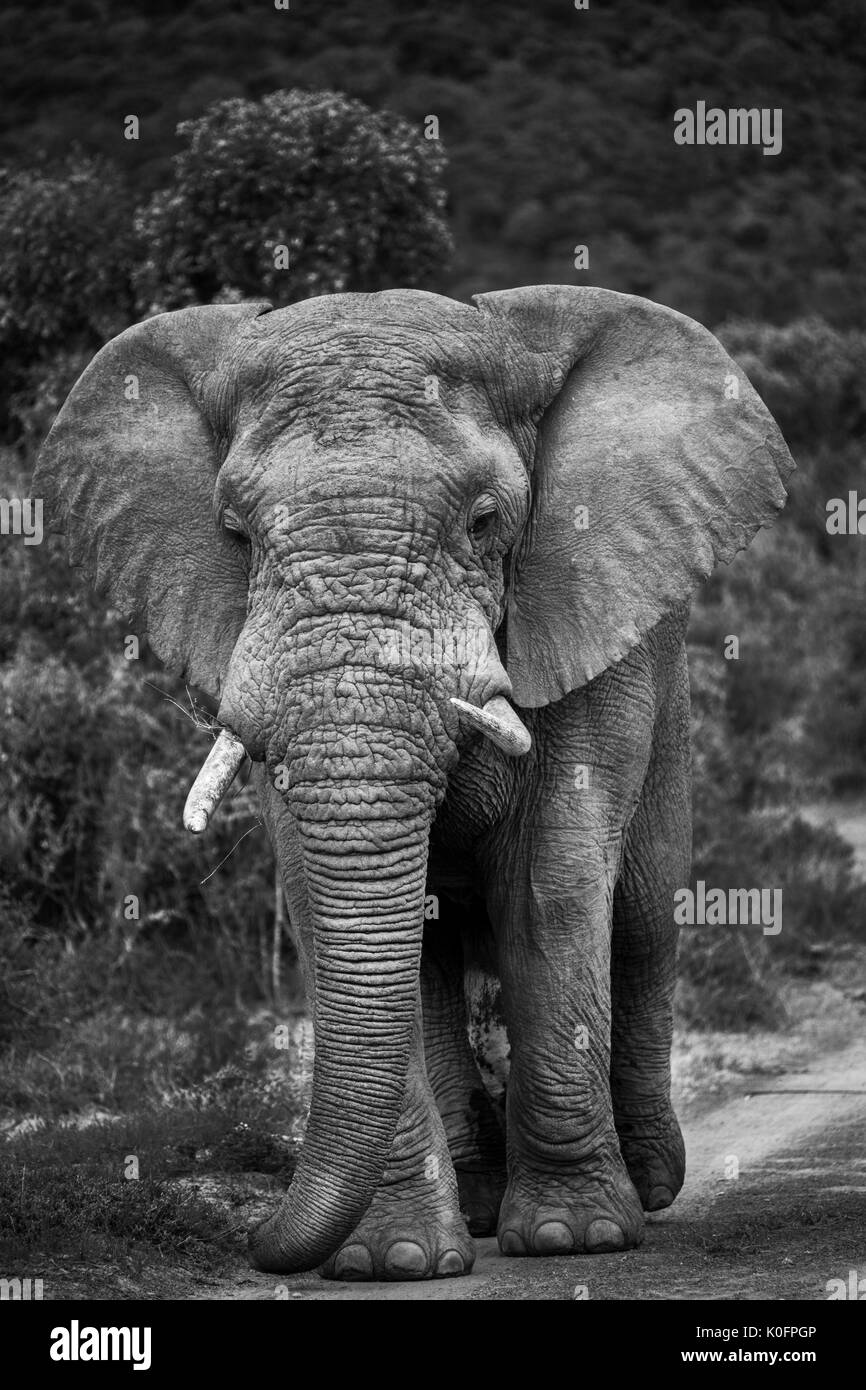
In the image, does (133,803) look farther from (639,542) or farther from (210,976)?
(639,542)

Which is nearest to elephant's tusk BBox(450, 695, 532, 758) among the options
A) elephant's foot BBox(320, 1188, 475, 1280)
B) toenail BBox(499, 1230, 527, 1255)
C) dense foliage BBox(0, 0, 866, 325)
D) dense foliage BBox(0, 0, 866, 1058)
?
elephant's foot BBox(320, 1188, 475, 1280)

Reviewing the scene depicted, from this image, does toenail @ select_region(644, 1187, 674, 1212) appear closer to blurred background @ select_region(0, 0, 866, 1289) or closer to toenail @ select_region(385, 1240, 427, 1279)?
blurred background @ select_region(0, 0, 866, 1289)

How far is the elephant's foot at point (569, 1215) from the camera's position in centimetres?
698

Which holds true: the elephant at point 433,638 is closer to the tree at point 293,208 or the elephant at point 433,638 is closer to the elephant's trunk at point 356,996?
the elephant's trunk at point 356,996

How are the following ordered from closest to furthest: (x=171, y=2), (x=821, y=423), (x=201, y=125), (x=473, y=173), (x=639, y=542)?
(x=639, y=542) → (x=201, y=125) → (x=171, y=2) → (x=821, y=423) → (x=473, y=173)

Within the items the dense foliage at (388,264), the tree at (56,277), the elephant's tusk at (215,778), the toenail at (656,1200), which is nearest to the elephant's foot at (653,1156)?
the toenail at (656,1200)

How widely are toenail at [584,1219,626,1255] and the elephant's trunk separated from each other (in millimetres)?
1070

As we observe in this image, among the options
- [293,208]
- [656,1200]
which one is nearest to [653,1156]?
[656,1200]

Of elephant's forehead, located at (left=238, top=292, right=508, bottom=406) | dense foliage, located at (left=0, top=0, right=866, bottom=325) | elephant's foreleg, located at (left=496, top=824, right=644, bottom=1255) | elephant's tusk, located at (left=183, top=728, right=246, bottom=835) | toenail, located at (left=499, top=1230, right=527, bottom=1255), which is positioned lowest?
toenail, located at (left=499, top=1230, right=527, bottom=1255)

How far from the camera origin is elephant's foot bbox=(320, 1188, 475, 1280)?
664 cm

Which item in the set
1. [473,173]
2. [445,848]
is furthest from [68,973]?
[473,173]

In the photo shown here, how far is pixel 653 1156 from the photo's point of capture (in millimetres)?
7988

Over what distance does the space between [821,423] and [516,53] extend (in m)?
6.64

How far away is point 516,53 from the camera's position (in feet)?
85.8
